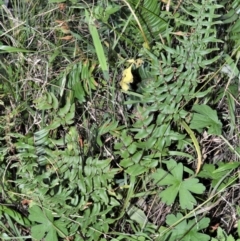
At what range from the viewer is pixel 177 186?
7.29ft

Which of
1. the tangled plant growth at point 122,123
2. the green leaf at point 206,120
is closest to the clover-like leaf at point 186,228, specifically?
the tangled plant growth at point 122,123

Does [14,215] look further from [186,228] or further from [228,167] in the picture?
[228,167]

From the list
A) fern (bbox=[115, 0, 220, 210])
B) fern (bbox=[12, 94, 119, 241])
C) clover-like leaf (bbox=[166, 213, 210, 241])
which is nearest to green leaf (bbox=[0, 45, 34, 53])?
fern (bbox=[12, 94, 119, 241])

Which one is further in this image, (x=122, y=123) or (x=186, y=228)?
(x=122, y=123)

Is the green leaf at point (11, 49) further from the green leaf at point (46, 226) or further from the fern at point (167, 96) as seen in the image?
the green leaf at point (46, 226)

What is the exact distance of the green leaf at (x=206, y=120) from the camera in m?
2.26

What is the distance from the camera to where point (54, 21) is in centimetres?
248

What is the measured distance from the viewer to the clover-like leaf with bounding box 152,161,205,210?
2.20 metres

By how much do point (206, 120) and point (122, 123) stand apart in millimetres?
286

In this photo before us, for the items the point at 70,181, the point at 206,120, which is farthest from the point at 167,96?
the point at 70,181

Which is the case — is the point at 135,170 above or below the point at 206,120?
below

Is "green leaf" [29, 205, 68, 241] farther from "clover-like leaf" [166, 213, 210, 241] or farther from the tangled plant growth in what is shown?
"clover-like leaf" [166, 213, 210, 241]

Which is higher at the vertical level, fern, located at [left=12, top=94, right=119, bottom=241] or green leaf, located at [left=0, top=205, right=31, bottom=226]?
fern, located at [left=12, top=94, right=119, bottom=241]

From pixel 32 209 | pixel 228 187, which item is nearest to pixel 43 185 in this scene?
pixel 32 209
